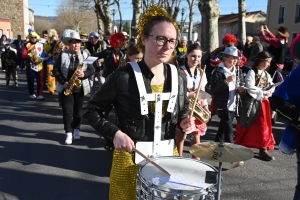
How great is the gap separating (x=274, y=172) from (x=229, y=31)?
50377 mm

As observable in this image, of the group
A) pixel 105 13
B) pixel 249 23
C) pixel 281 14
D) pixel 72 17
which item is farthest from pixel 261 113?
pixel 72 17

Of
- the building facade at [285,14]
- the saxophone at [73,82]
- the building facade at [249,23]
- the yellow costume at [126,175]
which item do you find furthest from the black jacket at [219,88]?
the building facade at [249,23]

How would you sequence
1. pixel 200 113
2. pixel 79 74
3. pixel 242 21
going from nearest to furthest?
pixel 200 113 < pixel 79 74 < pixel 242 21

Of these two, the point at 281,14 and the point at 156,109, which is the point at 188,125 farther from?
the point at 281,14

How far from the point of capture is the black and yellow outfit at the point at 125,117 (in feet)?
6.77

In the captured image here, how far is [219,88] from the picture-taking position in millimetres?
4555

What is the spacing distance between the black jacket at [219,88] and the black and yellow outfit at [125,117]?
2.47 meters

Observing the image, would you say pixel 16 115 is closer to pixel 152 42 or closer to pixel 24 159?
pixel 24 159

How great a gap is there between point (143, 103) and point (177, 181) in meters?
0.52

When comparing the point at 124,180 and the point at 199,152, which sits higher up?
the point at 199,152

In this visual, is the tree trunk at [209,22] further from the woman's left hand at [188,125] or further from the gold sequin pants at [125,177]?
the gold sequin pants at [125,177]

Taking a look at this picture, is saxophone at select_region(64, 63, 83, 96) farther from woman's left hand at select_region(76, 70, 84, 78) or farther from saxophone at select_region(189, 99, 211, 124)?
saxophone at select_region(189, 99, 211, 124)

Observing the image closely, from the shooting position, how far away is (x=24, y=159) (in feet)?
15.6

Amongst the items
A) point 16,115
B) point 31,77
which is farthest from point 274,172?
point 31,77
